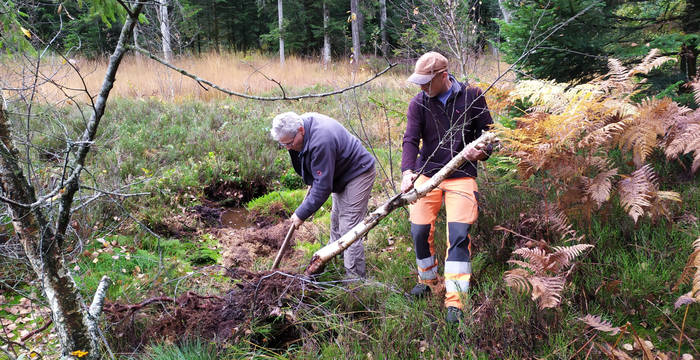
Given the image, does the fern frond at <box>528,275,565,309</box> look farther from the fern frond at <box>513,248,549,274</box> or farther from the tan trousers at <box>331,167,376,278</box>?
the tan trousers at <box>331,167,376,278</box>

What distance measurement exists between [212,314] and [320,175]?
1493mm

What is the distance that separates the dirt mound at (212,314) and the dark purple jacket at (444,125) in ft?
5.24

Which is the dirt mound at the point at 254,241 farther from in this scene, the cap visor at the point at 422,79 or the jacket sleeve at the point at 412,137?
the cap visor at the point at 422,79

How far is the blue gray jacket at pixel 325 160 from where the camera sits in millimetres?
3699

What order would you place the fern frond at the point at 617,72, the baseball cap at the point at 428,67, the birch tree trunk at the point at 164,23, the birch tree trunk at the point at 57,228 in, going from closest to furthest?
the birch tree trunk at the point at 57,228
the birch tree trunk at the point at 164,23
the baseball cap at the point at 428,67
the fern frond at the point at 617,72

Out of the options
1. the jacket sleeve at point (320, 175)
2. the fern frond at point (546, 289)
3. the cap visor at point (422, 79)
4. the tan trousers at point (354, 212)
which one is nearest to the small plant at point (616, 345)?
the fern frond at point (546, 289)

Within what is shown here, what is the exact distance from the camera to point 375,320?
10.5ft

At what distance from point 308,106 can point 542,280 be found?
849cm

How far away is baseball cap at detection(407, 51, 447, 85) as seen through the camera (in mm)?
3383

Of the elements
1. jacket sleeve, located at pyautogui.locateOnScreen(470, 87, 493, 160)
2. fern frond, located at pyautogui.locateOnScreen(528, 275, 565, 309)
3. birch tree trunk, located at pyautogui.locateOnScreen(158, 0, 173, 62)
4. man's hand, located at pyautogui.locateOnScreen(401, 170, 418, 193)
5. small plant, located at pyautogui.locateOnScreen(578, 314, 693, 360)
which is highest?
birch tree trunk, located at pyautogui.locateOnScreen(158, 0, 173, 62)

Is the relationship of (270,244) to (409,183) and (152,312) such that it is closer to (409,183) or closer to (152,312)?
(152,312)

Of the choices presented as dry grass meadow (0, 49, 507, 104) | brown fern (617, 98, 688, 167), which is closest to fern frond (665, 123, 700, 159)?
brown fern (617, 98, 688, 167)

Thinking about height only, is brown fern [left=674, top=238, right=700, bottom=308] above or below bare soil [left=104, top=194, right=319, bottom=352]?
above

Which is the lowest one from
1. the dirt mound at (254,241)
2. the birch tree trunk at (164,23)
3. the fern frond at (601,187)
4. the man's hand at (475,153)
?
the dirt mound at (254,241)
